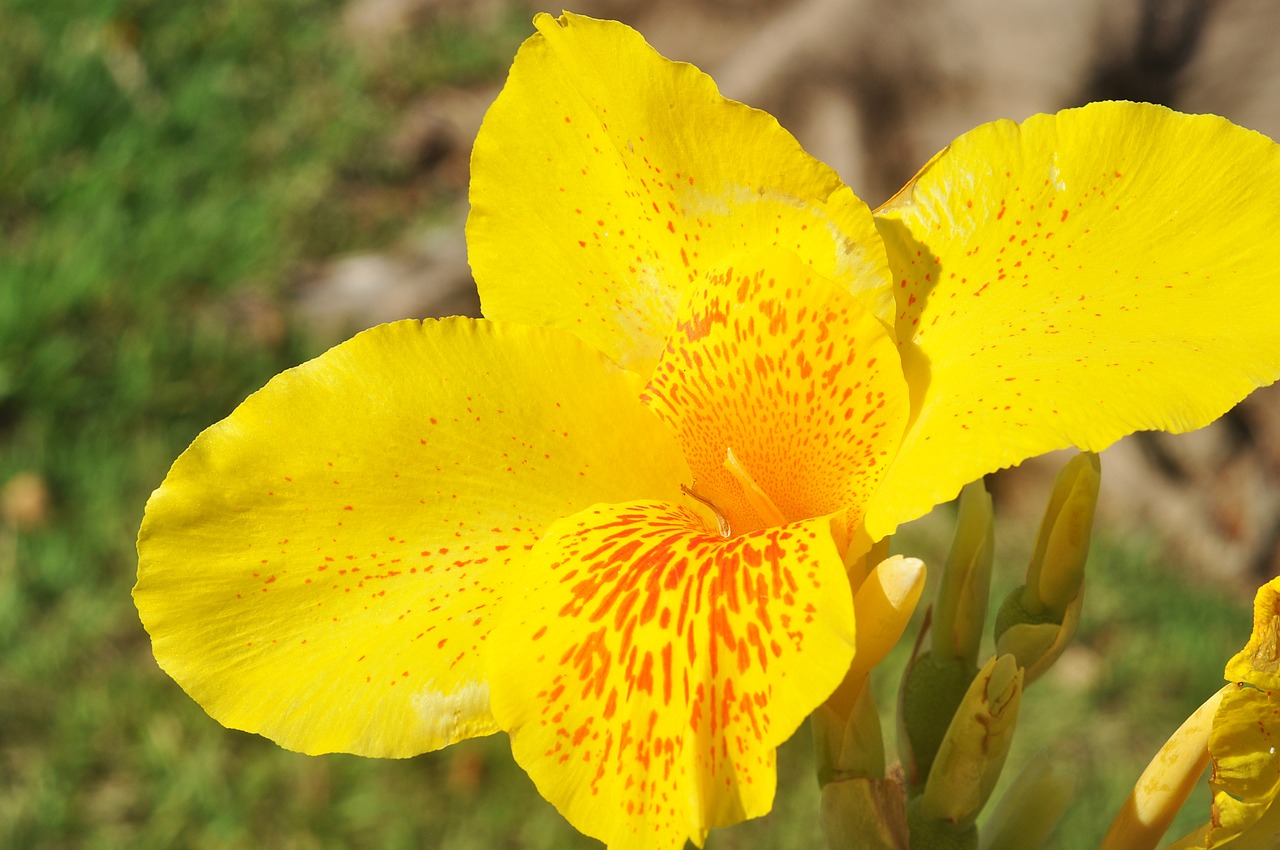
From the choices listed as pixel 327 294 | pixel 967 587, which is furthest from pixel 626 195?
pixel 327 294

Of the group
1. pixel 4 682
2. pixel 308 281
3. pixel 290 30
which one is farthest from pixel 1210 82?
pixel 4 682

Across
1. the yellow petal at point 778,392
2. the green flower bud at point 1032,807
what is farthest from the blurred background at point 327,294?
the yellow petal at point 778,392

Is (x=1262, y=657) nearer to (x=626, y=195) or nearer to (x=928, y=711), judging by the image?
(x=928, y=711)

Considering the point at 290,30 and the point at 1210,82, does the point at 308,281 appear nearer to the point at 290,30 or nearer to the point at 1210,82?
the point at 290,30

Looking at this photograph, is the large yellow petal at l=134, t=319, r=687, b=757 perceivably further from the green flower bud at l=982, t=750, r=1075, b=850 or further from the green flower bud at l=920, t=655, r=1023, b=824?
the green flower bud at l=982, t=750, r=1075, b=850

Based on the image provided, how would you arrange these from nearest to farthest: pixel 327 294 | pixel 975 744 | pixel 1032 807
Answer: pixel 975 744
pixel 1032 807
pixel 327 294

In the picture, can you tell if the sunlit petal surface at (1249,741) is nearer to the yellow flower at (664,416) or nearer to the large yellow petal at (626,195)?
the yellow flower at (664,416)
